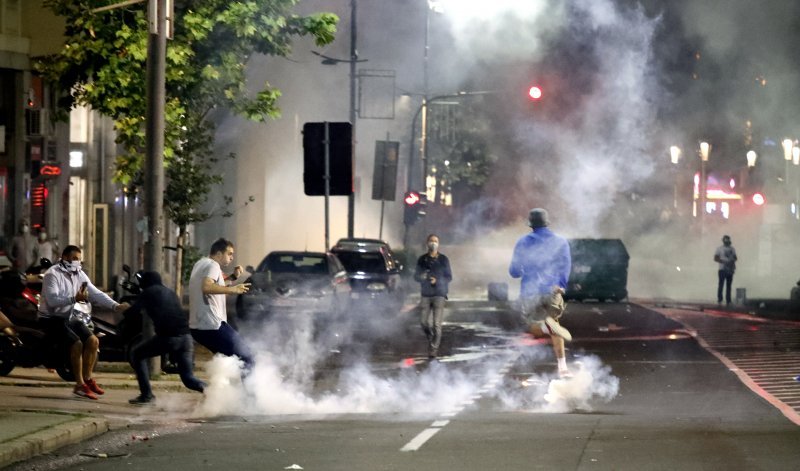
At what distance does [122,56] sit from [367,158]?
42.4m

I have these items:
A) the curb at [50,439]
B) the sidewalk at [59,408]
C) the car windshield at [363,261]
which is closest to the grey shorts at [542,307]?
the sidewalk at [59,408]

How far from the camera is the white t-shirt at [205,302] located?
46.7 feet

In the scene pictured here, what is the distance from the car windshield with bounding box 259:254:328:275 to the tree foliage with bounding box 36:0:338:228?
5646 millimetres

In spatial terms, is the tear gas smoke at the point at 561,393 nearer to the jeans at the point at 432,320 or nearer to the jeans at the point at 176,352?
the jeans at the point at 176,352

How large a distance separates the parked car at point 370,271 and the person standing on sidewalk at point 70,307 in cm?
1521

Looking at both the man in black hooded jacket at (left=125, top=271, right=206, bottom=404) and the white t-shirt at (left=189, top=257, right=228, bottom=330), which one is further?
the man in black hooded jacket at (left=125, top=271, right=206, bottom=404)

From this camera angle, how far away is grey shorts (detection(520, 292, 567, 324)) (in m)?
15.1

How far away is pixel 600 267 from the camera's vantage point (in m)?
38.2

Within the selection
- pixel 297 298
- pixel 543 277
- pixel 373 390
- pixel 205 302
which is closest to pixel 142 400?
pixel 205 302

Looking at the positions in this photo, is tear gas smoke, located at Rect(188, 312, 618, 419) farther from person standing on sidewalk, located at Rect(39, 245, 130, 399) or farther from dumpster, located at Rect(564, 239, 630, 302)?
dumpster, located at Rect(564, 239, 630, 302)

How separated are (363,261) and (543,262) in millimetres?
17451

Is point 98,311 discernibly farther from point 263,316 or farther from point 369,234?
point 369,234

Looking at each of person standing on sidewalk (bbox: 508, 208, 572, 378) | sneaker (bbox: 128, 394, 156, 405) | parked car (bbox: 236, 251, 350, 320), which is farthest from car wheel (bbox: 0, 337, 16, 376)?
parked car (bbox: 236, 251, 350, 320)

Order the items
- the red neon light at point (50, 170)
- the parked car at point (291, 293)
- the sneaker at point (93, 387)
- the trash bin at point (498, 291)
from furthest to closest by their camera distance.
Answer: the trash bin at point (498, 291) → the red neon light at point (50, 170) → the parked car at point (291, 293) → the sneaker at point (93, 387)
